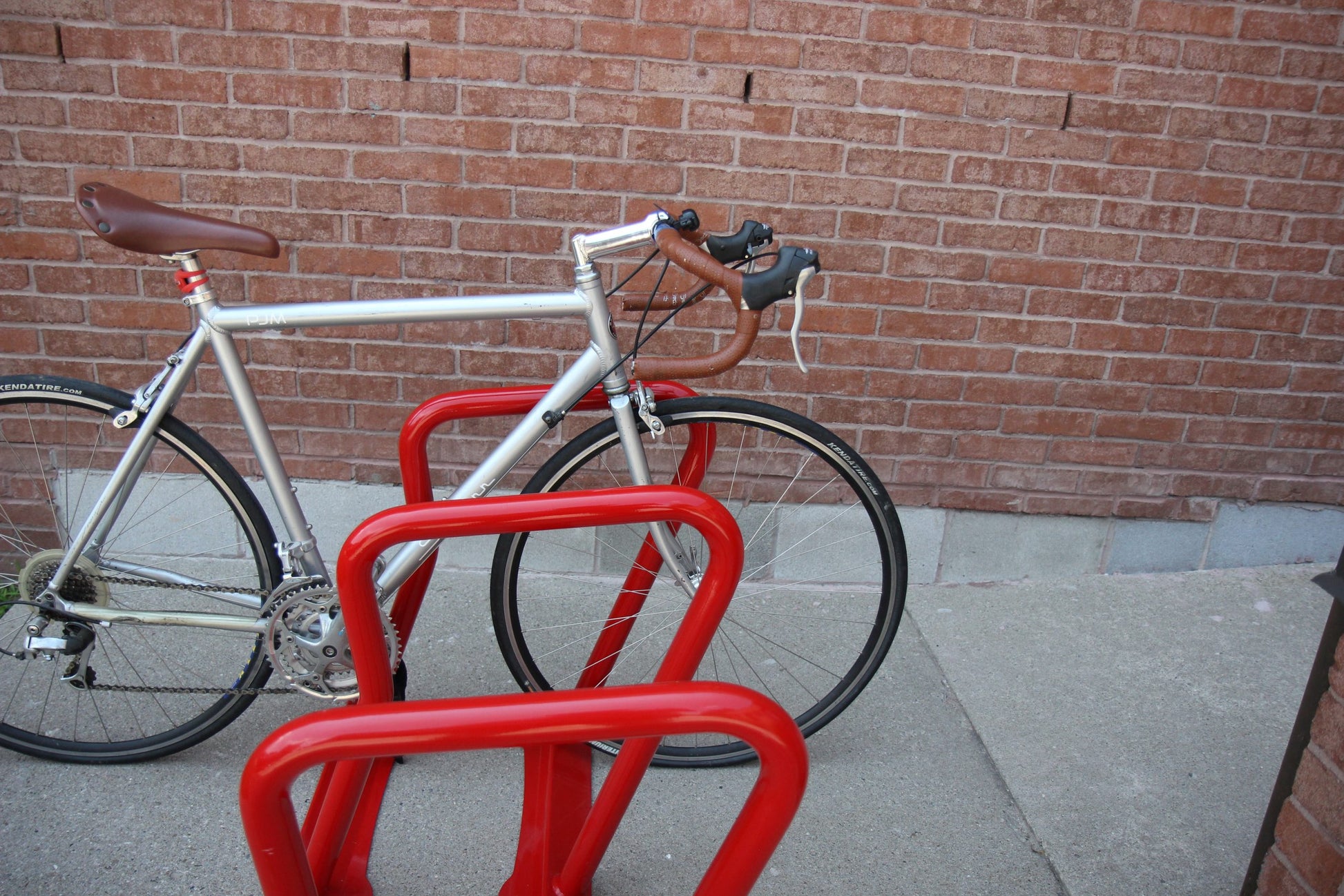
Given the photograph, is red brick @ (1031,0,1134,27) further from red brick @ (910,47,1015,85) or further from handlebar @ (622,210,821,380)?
handlebar @ (622,210,821,380)

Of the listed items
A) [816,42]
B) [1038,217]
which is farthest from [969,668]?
[816,42]

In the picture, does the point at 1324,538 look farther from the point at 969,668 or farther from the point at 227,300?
the point at 227,300

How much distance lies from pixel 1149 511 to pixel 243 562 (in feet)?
10.5

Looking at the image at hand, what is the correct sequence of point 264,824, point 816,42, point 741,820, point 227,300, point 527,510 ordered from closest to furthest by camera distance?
1. point 264,824
2. point 741,820
3. point 527,510
4. point 816,42
5. point 227,300

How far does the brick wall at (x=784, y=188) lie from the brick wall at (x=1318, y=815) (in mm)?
1682

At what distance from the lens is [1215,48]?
2.84 metres

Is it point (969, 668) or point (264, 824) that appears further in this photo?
point (969, 668)

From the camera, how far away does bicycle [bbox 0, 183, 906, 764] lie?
1.94 meters

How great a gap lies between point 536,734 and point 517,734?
0.08 feet

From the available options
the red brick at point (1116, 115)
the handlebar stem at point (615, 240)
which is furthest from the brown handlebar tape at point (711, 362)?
the red brick at point (1116, 115)

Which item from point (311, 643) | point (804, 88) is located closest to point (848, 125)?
point (804, 88)

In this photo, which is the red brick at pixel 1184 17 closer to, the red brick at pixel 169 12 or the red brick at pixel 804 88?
the red brick at pixel 804 88

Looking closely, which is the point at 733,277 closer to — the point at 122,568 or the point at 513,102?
the point at 513,102

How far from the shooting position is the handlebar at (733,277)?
1.68 m
